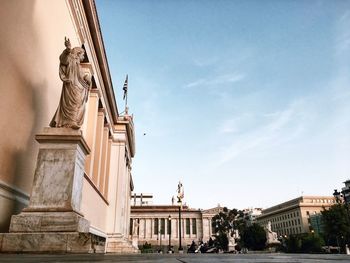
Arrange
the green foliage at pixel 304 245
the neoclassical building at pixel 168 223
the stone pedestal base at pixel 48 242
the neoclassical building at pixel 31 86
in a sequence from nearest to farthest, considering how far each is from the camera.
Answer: the stone pedestal base at pixel 48 242, the neoclassical building at pixel 31 86, the green foliage at pixel 304 245, the neoclassical building at pixel 168 223

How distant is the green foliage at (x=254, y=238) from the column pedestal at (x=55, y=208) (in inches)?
2218

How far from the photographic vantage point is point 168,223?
71625 mm

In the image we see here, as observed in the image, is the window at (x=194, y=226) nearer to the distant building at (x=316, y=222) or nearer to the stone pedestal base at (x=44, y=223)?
the distant building at (x=316, y=222)

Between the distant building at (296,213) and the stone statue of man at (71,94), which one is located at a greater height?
the distant building at (296,213)

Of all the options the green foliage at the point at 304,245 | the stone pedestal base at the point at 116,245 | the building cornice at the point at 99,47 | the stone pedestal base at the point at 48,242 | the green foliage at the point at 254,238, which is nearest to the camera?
the stone pedestal base at the point at 48,242

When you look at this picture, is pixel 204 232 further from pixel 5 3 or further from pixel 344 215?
pixel 5 3

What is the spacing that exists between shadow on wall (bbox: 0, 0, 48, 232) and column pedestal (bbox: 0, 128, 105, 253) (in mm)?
1115

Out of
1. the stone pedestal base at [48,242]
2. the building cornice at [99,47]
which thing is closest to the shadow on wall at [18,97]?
the stone pedestal base at [48,242]

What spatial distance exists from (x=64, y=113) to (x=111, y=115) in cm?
1356

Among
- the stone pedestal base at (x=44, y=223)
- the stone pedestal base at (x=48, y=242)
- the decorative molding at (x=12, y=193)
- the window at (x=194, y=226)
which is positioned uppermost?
the window at (x=194, y=226)

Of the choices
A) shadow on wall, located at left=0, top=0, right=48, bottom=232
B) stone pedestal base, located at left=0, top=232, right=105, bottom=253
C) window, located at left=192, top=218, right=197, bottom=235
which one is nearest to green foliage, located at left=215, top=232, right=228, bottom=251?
window, located at left=192, top=218, right=197, bottom=235

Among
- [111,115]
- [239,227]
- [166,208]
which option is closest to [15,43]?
[111,115]

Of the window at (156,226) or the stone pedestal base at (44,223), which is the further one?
the window at (156,226)

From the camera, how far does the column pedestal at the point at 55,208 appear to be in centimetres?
411
